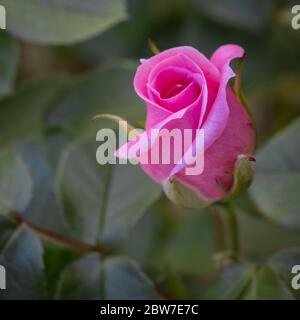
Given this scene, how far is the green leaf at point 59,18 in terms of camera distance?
31.0 inches

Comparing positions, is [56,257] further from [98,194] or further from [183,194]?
[183,194]

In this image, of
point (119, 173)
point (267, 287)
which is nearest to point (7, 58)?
point (119, 173)

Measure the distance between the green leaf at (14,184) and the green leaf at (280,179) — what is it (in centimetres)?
23

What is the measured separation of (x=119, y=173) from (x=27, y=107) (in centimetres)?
24

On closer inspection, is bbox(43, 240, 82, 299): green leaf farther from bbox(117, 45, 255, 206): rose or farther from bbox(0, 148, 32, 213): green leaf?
bbox(117, 45, 255, 206): rose

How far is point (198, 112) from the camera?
553 millimetres

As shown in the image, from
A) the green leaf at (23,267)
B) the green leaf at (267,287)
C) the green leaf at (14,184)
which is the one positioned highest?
the green leaf at (14,184)

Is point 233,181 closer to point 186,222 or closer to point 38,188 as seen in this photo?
point 38,188

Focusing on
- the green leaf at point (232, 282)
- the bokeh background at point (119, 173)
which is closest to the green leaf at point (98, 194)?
the bokeh background at point (119, 173)

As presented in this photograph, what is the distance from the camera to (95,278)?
0.69m

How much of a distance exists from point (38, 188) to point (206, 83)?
1.09 feet

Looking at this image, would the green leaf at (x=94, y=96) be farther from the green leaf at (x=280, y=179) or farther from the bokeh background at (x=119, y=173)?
the green leaf at (x=280, y=179)

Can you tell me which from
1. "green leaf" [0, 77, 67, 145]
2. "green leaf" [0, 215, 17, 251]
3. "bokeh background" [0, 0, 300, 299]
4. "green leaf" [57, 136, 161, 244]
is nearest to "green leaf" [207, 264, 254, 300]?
"bokeh background" [0, 0, 300, 299]
